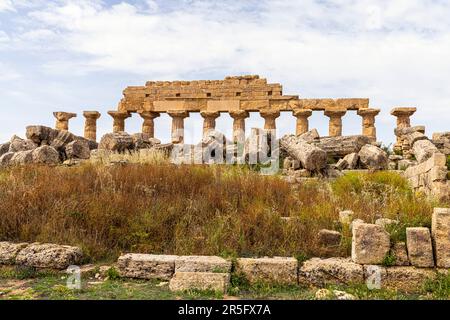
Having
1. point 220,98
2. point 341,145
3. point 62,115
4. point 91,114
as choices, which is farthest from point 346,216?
point 91,114

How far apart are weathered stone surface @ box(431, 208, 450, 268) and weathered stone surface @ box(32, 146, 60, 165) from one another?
12.6 metres

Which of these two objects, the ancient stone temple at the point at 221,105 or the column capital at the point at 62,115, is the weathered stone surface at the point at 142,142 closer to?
the ancient stone temple at the point at 221,105

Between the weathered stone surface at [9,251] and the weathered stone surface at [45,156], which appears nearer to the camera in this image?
the weathered stone surface at [9,251]

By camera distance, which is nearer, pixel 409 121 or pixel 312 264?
pixel 312 264

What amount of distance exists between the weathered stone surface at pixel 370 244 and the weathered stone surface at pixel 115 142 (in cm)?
1236

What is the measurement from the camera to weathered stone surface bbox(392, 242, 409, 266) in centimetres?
662

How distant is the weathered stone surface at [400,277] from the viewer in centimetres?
629

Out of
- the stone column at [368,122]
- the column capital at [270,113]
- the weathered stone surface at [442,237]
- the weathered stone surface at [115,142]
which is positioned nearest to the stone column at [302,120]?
the column capital at [270,113]

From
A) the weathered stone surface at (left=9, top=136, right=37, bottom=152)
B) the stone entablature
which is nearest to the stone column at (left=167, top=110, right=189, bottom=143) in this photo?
the stone entablature

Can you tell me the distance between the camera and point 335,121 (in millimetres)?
28344

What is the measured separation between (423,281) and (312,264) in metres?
1.48
